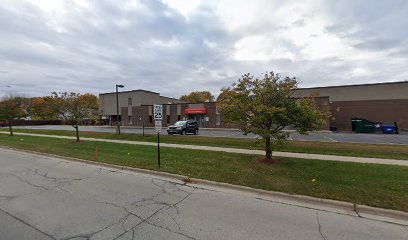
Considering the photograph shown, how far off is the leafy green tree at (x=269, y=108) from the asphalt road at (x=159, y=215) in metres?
3.55

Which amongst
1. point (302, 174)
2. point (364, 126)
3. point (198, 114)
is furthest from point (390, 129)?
point (302, 174)

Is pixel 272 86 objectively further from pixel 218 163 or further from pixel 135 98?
pixel 135 98

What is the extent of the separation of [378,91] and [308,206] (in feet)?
136

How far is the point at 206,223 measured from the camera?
407 centimetres

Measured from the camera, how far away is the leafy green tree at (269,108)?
8.06 m

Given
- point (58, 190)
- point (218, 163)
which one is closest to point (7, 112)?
point (58, 190)

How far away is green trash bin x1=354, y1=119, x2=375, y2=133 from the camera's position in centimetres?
3041

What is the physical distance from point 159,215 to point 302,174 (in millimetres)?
5111

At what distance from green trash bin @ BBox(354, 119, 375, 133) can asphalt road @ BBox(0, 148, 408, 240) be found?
32534 millimetres

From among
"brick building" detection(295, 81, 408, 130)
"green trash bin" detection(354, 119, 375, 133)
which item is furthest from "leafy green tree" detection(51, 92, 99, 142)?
"green trash bin" detection(354, 119, 375, 133)

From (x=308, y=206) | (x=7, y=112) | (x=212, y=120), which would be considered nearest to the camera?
(x=308, y=206)

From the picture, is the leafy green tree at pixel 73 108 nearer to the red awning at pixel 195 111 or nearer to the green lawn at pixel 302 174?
the green lawn at pixel 302 174

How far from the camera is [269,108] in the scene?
794 cm

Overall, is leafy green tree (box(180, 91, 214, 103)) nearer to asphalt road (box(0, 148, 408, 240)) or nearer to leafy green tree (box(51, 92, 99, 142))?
leafy green tree (box(51, 92, 99, 142))
